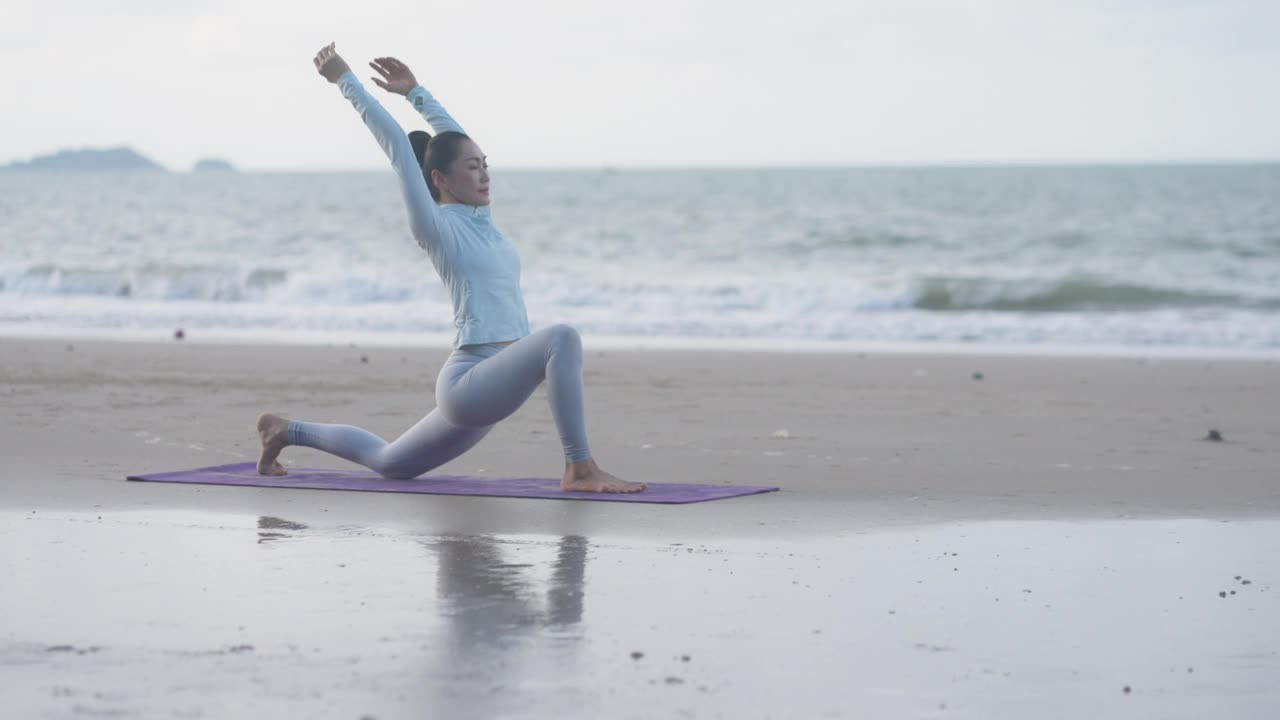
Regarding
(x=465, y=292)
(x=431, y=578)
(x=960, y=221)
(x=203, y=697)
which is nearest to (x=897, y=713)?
(x=203, y=697)

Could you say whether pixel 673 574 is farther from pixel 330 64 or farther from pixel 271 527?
pixel 330 64

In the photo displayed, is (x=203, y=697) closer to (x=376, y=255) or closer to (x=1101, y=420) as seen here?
(x=1101, y=420)

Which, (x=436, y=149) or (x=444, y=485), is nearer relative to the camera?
(x=436, y=149)

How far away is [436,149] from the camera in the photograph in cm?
677

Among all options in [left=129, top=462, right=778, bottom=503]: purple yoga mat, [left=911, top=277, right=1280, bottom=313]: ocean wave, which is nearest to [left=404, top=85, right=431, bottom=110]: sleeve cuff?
[left=129, top=462, right=778, bottom=503]: purple yoga mat

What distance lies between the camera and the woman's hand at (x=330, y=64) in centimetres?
663

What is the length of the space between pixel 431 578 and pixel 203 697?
1.40 m

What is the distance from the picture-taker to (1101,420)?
1002cm

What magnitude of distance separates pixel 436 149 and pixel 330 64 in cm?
53

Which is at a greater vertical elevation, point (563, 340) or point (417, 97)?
point (417, 97)

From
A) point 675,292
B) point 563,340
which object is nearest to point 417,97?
point 563,340

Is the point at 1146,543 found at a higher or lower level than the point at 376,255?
lower

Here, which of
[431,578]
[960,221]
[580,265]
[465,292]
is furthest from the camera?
[960,221]

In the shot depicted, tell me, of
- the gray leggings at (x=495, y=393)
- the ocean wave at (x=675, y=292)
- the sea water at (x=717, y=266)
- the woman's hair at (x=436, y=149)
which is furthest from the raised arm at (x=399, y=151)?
the ocean wave at (x=675, y=292)
